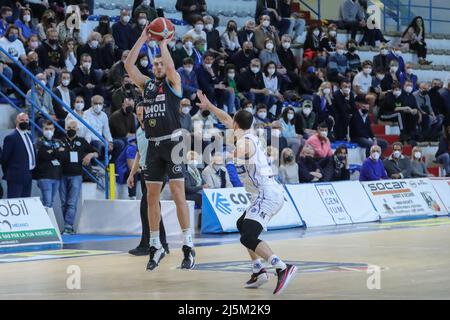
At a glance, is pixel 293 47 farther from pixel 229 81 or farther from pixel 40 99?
pixel 40 99

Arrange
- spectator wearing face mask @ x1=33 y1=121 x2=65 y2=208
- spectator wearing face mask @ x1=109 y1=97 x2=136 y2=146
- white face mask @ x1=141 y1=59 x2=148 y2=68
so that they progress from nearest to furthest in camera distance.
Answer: spectator wearing face mask @ x1=33 y1=121 x2=65 y2=208, spectator wearing face mask @ x1=109 y1=97 x2=136 y2=146, white face mask @ x1=141 y1=59 x2=148 y2=68

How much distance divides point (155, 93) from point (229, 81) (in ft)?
44.9

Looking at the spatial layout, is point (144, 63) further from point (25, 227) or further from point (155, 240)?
point (155, 240)

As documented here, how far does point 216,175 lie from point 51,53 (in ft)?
16.5

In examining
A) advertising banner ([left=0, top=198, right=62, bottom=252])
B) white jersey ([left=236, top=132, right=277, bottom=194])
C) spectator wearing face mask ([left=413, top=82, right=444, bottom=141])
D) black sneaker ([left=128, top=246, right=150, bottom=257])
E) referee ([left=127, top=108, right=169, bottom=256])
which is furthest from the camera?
spectator wearing face mask ([left=413, top=82, right=444, bottom=141])

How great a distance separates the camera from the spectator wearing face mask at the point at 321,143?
2527 cm

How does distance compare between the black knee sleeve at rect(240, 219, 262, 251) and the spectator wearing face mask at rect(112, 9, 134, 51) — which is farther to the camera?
the spectator wearing face mask at rect(112, 9, 134, 51)

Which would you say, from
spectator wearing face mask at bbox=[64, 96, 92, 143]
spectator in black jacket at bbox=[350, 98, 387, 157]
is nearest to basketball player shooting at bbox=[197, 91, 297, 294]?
spectator wearing face mask at bbox=[64, 96, 92, 143]

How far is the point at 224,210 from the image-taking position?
823 inches

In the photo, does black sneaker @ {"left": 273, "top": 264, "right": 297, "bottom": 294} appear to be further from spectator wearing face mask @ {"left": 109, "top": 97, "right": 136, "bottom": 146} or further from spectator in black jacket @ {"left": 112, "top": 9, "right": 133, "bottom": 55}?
spectator in black jacket @ {"left": 112, "top": 9, "right": 133, "bottom": 55}

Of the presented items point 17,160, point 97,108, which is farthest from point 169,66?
point 97,108

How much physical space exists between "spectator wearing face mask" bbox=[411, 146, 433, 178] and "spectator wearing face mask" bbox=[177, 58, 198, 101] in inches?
261

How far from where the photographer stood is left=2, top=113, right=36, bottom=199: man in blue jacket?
19672 millimetres

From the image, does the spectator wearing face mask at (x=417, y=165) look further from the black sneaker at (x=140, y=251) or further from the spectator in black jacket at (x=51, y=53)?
the black sneaker at (x=140, y=251)
